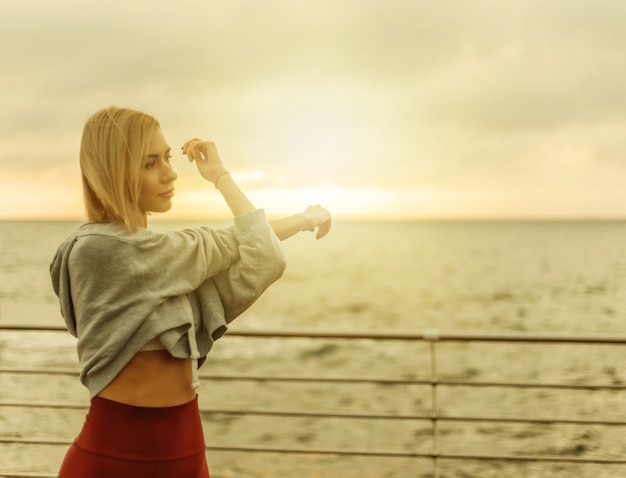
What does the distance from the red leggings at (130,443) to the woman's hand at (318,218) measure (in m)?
0.46

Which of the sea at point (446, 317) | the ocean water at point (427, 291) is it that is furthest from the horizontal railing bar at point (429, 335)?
the ocean water at point (427, 291)

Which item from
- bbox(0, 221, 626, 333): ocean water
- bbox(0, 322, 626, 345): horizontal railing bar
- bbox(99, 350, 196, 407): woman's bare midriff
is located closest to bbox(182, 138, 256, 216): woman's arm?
bbox(99, 350, 196, 407): woman's bare midriff

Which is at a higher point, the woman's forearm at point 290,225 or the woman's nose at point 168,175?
the woman's nose at point 168,175

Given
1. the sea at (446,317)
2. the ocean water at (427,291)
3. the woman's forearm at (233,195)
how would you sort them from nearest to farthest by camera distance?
the woman's forearm at (233,195) → the sea at (446,317) → the ocean water at (427,291)

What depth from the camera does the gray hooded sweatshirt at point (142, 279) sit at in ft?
4.47

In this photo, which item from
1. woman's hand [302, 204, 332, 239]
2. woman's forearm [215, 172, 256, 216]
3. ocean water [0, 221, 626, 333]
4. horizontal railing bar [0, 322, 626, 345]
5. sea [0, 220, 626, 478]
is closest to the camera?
woman's forearm [215, 172, 256, 216]

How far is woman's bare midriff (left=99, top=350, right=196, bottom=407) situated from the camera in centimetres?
142

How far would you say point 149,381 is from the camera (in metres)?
1.44

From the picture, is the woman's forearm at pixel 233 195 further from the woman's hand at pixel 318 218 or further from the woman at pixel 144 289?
the woman's hand at pixel 318 218

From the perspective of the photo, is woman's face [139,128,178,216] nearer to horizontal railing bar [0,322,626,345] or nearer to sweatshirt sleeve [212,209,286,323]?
sweatshirt sleeve [212,209,286,323]

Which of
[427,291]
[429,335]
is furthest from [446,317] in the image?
[429,335]

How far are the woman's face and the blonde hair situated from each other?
20 mm

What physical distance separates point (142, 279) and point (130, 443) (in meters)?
0.34

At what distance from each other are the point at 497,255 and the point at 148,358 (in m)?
59.6
